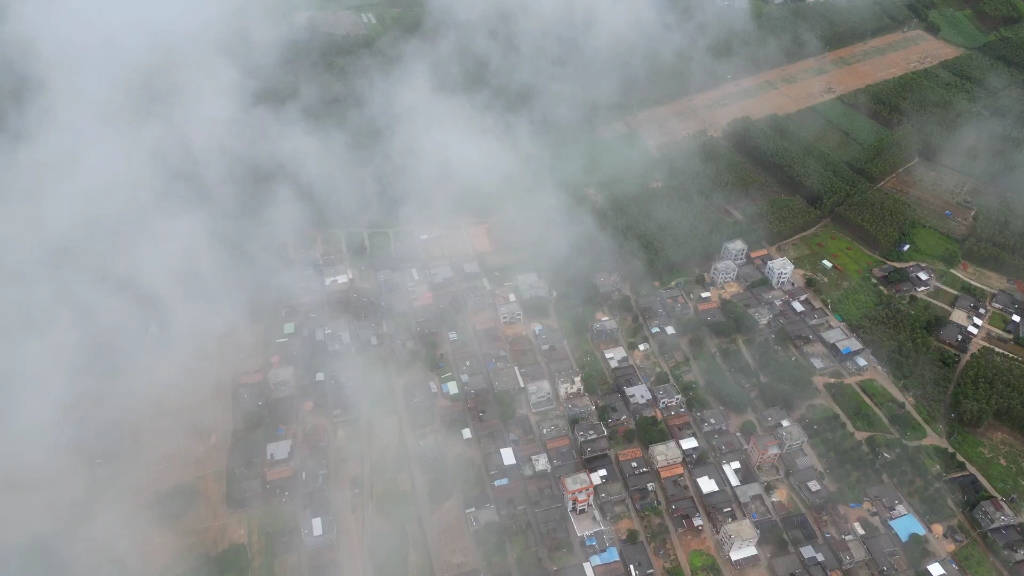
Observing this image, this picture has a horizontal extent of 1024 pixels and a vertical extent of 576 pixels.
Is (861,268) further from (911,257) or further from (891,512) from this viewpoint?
(891,512)

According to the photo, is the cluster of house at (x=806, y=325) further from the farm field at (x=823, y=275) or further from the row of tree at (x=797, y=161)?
the row of tree at (x=797, y=161)

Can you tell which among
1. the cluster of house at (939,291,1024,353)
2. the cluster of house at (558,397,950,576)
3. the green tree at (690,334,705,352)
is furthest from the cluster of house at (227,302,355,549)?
the cluster of house at (939,291,1024,353)

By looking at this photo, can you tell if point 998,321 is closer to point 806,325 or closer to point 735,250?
point 806,325

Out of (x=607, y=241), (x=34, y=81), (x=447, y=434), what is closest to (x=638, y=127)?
(x=607, y=241)

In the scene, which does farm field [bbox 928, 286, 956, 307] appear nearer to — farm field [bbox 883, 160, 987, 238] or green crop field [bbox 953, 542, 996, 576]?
farm field [bbox 883, 160, 987, 238]

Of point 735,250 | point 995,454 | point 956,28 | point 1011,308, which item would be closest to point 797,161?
point 735,250

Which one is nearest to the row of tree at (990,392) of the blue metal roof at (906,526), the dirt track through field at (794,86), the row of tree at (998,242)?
the blue metal roof at (906,526)
